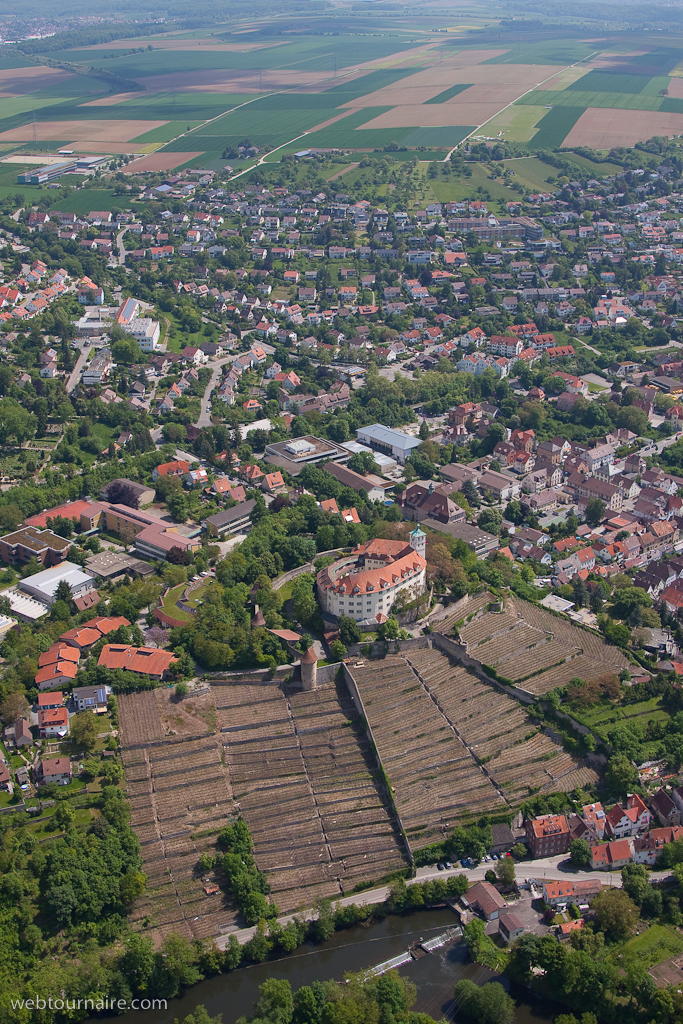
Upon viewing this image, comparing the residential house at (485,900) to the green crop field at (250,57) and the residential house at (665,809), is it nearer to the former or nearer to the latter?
the residential house at (665,809)

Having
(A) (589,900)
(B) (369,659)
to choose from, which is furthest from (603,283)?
(A) (589,900)

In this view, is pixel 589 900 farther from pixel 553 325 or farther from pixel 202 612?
pixel 553 325

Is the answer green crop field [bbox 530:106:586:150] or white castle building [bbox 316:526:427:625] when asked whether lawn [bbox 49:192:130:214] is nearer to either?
green crop field [bbox 530:106:586:150]

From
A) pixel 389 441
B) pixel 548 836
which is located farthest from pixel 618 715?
pixel 389 441

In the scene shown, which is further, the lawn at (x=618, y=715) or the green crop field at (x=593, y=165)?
the green crop field at (x=593, y=165)

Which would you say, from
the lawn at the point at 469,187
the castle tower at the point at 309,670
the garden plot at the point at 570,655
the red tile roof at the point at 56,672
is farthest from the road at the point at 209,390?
the lawn at the point at 469,187

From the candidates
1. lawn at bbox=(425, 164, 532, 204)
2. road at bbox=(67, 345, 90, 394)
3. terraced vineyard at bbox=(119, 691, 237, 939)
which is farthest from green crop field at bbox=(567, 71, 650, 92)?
terraced vineyard at bbox=(119, 691, 237, 939)
